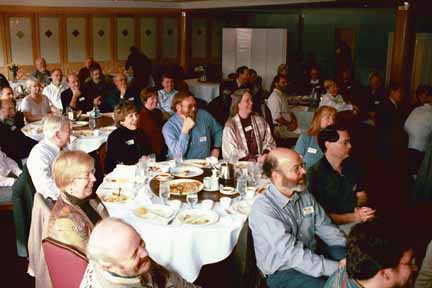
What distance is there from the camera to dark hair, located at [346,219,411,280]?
1970 mm

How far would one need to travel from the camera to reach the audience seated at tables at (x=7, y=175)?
440 cm

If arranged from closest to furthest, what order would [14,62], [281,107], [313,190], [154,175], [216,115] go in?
1. [313,190]
2. [154,175]
3. [281,107]
4. [216,115]
5. [14,62]

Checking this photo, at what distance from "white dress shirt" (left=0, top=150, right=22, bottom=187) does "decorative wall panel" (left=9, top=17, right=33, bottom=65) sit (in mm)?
6956

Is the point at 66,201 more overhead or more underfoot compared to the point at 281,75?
Answer: more underfoot

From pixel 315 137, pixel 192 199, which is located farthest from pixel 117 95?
pixel 192 199

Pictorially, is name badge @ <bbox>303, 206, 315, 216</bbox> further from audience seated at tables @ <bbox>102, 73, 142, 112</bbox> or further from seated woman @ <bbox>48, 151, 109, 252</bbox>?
audience seated at tables @ <bbox>102, 73, 142, 112</bbox>

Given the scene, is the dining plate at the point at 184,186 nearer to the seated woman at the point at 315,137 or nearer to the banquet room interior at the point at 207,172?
the banquet room interior at the point at 207,172

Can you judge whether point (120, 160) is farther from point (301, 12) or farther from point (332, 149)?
point (301, 12)

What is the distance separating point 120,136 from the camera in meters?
4.62

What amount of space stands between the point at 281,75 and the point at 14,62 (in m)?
6.97

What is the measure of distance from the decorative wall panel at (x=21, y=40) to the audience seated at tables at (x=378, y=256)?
10.6 meters

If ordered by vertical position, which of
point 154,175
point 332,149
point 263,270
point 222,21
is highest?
point 222,21

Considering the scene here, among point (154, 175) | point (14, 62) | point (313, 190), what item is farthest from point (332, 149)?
point (14, 62)

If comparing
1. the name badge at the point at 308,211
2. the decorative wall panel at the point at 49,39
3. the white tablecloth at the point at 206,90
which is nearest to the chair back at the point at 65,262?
the name badge at the point at 308,211
